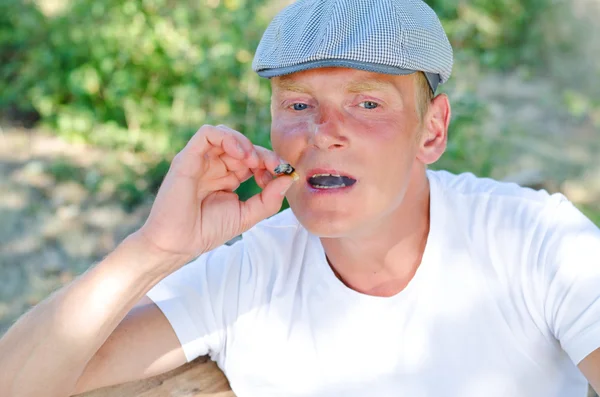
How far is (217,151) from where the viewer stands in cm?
207

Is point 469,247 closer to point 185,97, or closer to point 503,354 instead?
point 503,354

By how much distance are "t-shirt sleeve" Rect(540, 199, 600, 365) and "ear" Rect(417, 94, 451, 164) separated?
399mm

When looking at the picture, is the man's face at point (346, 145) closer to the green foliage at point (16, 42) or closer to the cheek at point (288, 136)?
the cheek at point (288, 136)

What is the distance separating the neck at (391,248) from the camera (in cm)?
208

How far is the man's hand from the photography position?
1979mm

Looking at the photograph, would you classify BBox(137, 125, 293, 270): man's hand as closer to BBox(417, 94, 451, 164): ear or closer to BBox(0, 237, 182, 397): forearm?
BBox(0, 237, 182, 397): forearm

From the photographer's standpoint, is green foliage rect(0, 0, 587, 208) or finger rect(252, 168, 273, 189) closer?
finger rect(252, 168, 273, 189)

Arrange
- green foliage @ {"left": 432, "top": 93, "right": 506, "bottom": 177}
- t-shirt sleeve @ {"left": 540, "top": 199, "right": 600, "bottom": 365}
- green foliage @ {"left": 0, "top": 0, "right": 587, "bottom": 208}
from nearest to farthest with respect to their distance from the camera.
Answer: t-shirt sleeve @ {"left": 540, "top": 199, "right": 600, "bottom": 365}, green foliage @ {"left": 432, "top": 93, "right": 506, "bottom": 177}, green foliage @ {"left": 0, "top": 0, "right": 587, "bottom": 208}

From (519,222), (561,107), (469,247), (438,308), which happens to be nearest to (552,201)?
(519,222)

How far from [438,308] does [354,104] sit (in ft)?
1.94

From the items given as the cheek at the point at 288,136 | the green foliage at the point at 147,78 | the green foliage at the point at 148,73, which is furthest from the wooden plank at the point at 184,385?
the green foliage at the point at 148,73

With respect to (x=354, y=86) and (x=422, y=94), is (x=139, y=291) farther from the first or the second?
(x=422, y=94)

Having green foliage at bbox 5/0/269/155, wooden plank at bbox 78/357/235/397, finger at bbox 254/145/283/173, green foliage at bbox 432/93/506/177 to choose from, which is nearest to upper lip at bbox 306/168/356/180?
finger at bbox 254/145/283/173

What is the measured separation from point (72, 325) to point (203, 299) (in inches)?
14.8
